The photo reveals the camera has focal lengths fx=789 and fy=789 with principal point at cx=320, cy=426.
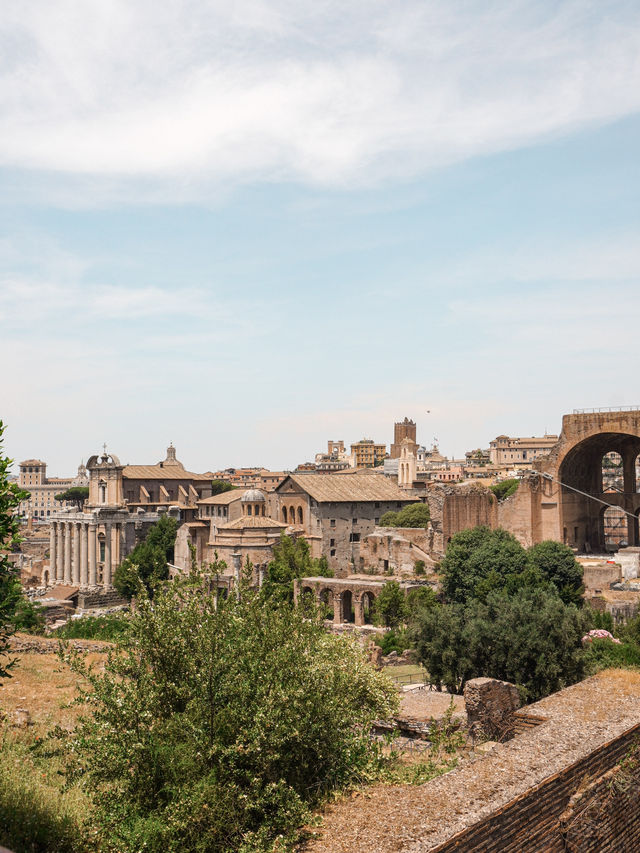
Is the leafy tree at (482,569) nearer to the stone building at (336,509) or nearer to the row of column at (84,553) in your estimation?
the stone building at (336,509)

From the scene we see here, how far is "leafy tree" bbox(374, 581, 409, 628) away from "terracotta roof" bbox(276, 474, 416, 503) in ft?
48.5

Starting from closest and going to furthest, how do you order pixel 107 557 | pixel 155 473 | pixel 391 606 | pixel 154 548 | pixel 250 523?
pixel 391 606
pixel 250 523
pixel 154 548
pixel 107 557
pixel 155 473

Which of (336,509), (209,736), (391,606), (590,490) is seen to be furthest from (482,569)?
(209,736)

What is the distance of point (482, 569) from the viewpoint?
1485 inches

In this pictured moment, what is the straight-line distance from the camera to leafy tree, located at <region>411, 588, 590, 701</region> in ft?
68.2

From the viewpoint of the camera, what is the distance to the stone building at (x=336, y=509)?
53.2 meters

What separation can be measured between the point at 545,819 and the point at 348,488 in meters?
48.5

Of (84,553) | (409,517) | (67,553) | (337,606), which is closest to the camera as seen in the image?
(337,606)

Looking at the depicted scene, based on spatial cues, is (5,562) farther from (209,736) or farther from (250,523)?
(250,523)

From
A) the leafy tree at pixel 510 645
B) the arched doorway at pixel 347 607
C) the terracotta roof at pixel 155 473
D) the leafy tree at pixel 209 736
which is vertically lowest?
the arched doorway at pixel 347 607

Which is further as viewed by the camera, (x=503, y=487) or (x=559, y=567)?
(x=503, y=487)

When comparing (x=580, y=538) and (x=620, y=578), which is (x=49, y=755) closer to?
(x=620, y=578)

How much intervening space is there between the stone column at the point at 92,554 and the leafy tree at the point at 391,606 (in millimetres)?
26982

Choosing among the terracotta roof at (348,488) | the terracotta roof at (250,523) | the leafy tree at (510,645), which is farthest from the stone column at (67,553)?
Result: the leafy tree at (510,645)
